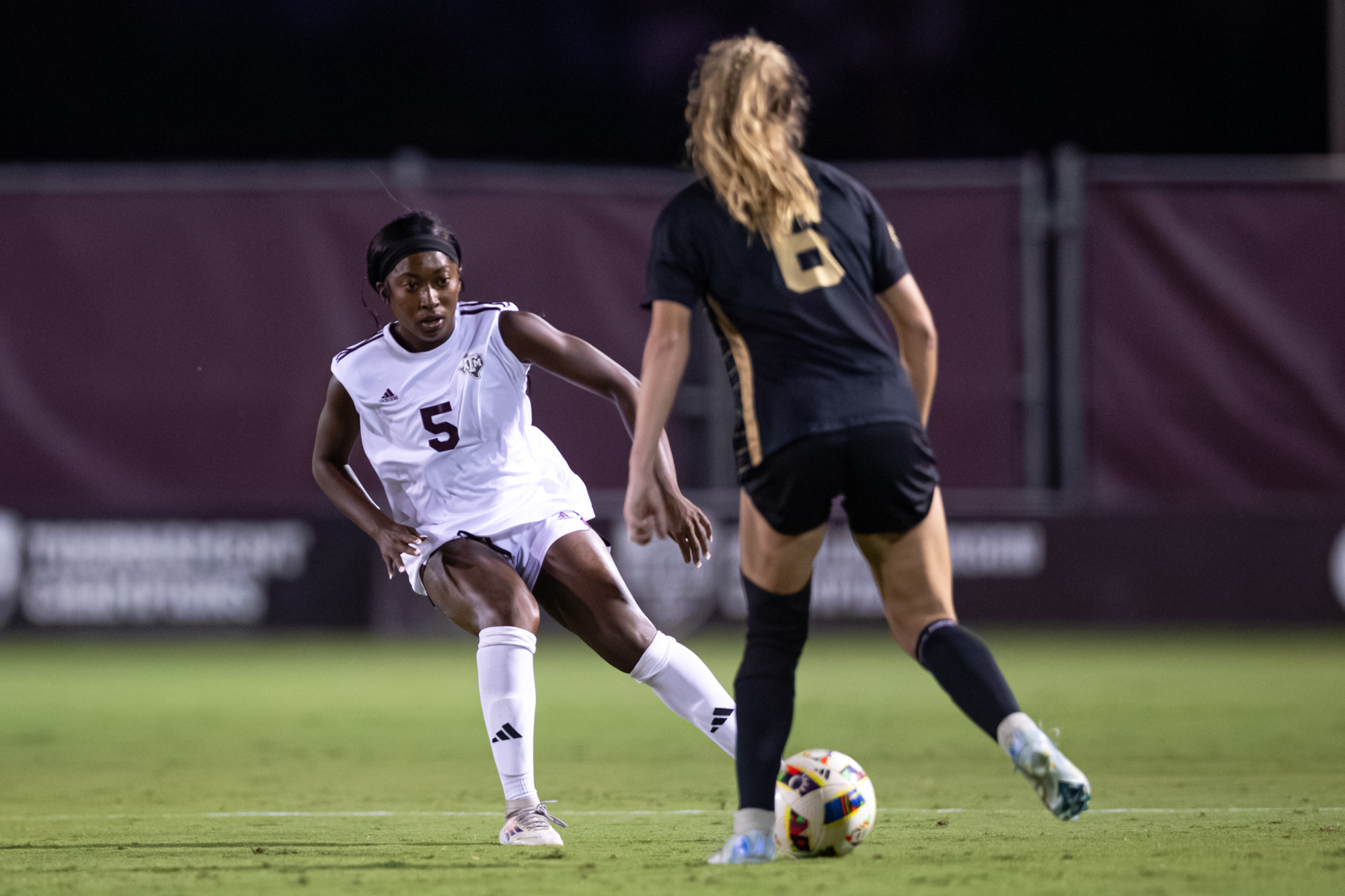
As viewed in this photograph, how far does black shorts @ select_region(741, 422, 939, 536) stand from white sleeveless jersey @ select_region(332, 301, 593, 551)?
4.32ft

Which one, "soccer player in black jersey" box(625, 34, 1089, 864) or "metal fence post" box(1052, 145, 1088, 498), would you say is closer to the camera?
"soccer player in black jersey" box(625, 34, 1089, 864)

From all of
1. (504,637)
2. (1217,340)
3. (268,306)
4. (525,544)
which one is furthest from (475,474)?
(1217,340)

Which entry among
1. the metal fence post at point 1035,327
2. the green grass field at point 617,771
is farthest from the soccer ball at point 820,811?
the metal fence post at point 1035,327

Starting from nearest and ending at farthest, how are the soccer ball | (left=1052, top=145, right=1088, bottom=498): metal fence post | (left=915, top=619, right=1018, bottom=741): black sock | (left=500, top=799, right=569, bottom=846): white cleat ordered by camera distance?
(left=915, top=619, right=1018, bottom=741): black sock
the soccer ball
(left=500, top=799, right=569, bottom=846): white cleat
(left=1052, top=145, right=1088, bottom=498): metal fence post

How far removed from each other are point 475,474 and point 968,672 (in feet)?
6.06

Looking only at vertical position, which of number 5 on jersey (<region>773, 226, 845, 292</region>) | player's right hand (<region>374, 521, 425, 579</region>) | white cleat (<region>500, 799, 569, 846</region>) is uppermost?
number 5 on jersey (<region>773, 226, 845, 292</region>)

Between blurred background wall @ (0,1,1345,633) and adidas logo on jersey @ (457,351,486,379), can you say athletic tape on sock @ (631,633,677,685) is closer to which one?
adidas logo on jersey @ (457,351,486,379)

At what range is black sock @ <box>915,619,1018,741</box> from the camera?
434 centimetres

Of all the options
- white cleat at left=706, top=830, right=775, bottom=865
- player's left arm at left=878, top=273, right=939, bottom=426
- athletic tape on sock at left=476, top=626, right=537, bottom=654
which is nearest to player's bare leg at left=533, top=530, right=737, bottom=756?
athletic tape on sock at left=476, top=626, right=537, bottom=654

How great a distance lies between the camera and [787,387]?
4406 millimetres

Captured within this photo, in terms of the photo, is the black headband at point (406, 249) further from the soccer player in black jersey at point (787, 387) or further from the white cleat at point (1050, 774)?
the white cleat at point (1050, 774)

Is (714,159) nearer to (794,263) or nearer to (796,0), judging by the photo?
(794,263)

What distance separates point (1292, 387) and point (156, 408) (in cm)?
833

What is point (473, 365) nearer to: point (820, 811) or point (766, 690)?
point (766, 690)
